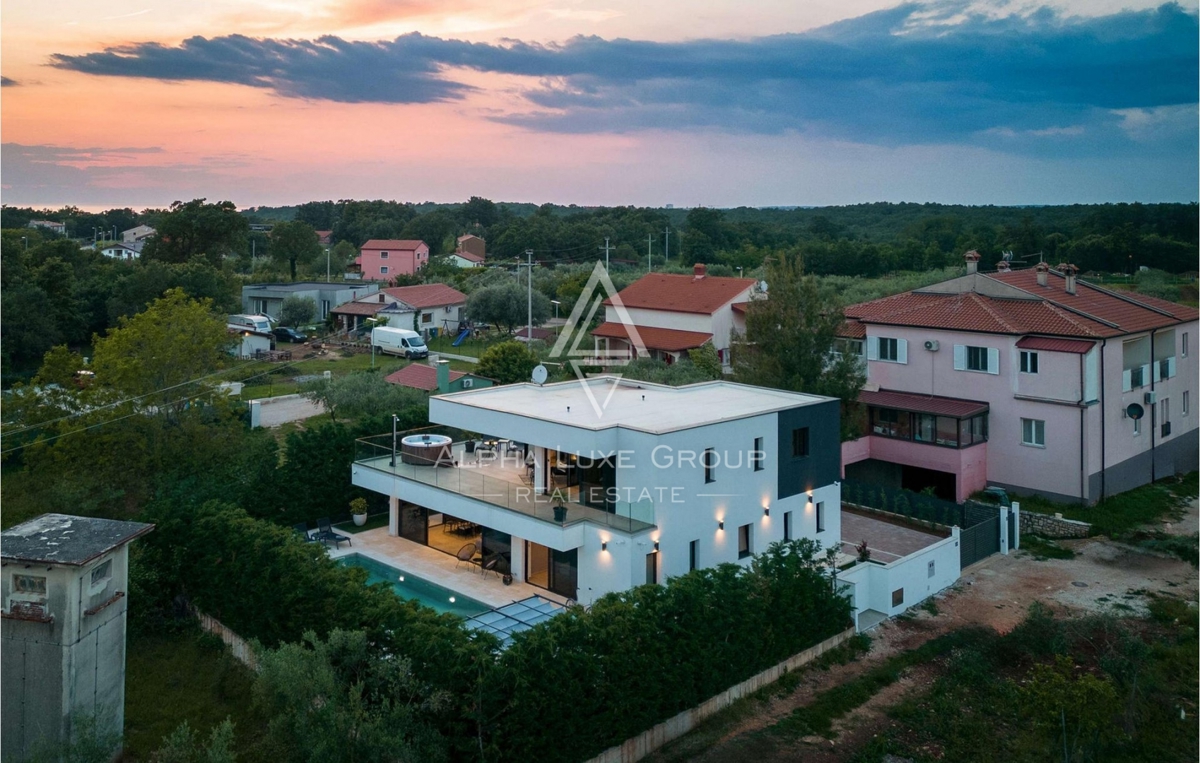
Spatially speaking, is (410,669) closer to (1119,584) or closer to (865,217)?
(1119,584)

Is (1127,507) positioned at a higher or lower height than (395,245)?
lower

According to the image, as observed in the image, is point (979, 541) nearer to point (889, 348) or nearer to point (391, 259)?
point (889, 348)

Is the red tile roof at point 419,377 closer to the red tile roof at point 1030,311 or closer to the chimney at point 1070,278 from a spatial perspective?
the red tile roof at point 1030,311

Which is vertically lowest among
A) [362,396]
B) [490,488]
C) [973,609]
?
[973,609]

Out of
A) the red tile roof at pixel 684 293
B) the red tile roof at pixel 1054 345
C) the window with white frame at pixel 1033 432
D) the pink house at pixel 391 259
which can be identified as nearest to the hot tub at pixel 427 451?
the window with white frame at pixel 1033 432

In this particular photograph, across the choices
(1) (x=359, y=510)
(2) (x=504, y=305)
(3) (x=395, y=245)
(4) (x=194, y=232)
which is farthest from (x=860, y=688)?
(3) (x=395, y=245)

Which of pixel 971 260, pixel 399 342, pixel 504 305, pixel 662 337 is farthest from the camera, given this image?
pixel 504 305
